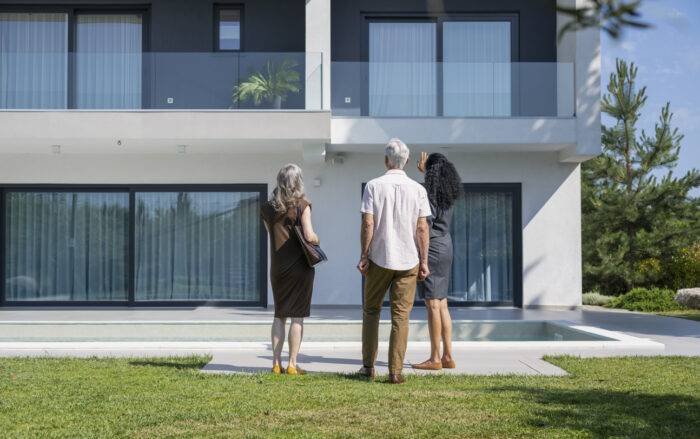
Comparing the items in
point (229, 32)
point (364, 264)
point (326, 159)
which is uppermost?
point (229, 32)

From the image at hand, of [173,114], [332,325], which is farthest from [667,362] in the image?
[173,114]

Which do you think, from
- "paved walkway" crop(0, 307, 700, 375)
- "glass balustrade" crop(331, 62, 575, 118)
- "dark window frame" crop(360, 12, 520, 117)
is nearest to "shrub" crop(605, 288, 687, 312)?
"paved walkway" crop(0, 307, 700, 375)

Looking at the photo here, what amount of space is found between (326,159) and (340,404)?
8.21 metres

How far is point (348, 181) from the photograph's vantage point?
1202 centimetres

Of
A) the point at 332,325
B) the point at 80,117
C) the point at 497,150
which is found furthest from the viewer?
the point at 497,150

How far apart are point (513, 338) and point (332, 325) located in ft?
6.94

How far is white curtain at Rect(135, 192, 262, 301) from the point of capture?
12148mm

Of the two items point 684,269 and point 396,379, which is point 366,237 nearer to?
point 396,379

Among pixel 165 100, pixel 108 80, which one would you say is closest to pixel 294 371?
pixel 165 100

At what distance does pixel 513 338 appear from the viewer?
834 centimetres

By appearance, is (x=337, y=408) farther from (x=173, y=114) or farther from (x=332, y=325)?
(x=173, y=114)

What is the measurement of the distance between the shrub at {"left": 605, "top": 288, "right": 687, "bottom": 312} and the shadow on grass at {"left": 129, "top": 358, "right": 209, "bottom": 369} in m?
8.84

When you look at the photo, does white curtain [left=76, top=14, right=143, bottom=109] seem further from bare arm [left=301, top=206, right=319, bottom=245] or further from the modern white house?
bare arm [left=301, top=206, right=319, bottom=245]

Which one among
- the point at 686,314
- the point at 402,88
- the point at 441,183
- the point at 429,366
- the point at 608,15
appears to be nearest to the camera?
the point at 608,15
